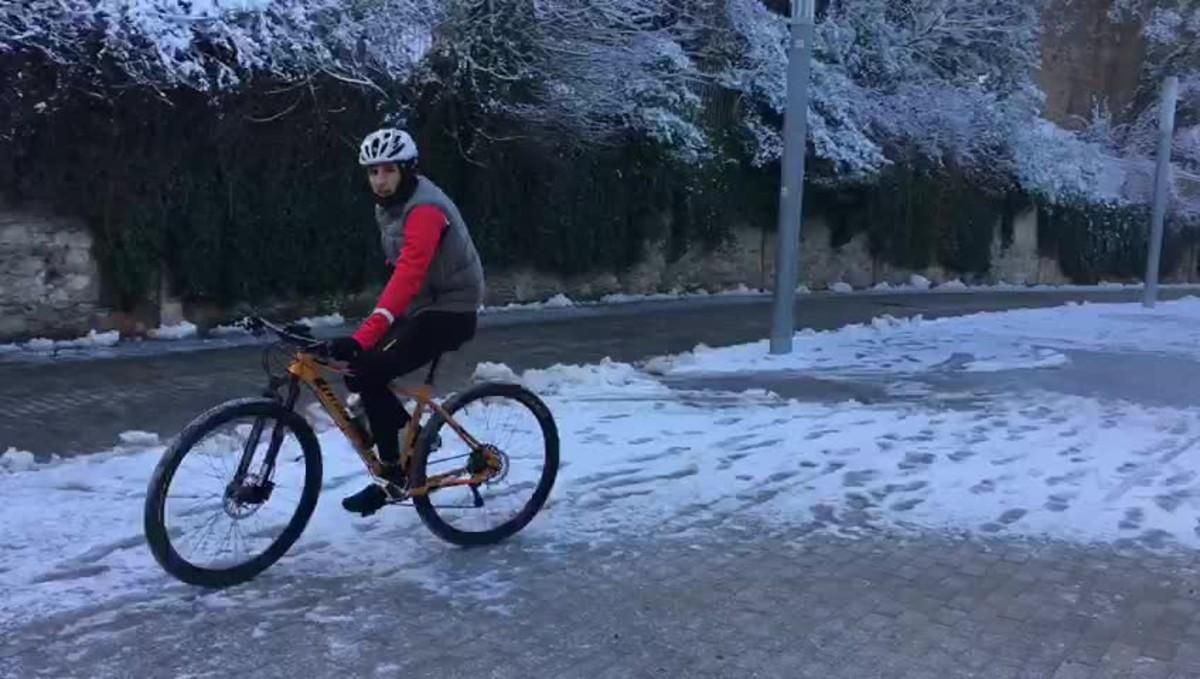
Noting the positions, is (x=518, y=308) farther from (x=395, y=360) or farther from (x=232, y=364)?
(x=395, y=360)

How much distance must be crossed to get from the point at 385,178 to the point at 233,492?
1.39 meters

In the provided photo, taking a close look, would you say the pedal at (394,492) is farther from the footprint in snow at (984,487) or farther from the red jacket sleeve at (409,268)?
the footprint in snow at (984,487)

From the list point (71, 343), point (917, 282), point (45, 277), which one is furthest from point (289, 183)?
point (917, 282)

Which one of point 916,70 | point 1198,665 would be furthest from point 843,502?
point 916,70

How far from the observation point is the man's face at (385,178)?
4988mm

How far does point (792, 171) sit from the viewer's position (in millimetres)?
12000

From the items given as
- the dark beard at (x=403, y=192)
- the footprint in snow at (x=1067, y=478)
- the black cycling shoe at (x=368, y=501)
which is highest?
the dark beard at (x=403, y=192)

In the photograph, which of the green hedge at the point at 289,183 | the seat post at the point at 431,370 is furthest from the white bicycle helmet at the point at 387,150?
the green hedge at the point at 289,183

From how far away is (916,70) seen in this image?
2444 centimetres

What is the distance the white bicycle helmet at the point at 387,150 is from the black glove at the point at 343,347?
742 mm

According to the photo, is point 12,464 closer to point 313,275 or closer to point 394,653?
point 394,653

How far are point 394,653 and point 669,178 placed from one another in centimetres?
1450

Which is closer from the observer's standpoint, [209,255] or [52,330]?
[52,330]

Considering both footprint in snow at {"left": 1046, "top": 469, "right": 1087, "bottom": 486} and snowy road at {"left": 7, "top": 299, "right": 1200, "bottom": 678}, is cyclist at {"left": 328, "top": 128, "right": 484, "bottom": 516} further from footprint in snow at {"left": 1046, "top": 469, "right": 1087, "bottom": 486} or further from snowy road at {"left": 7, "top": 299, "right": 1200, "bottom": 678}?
footprint in snow at {"left": 1046, "top": 469, "right": 1087, "bottom": 486}
